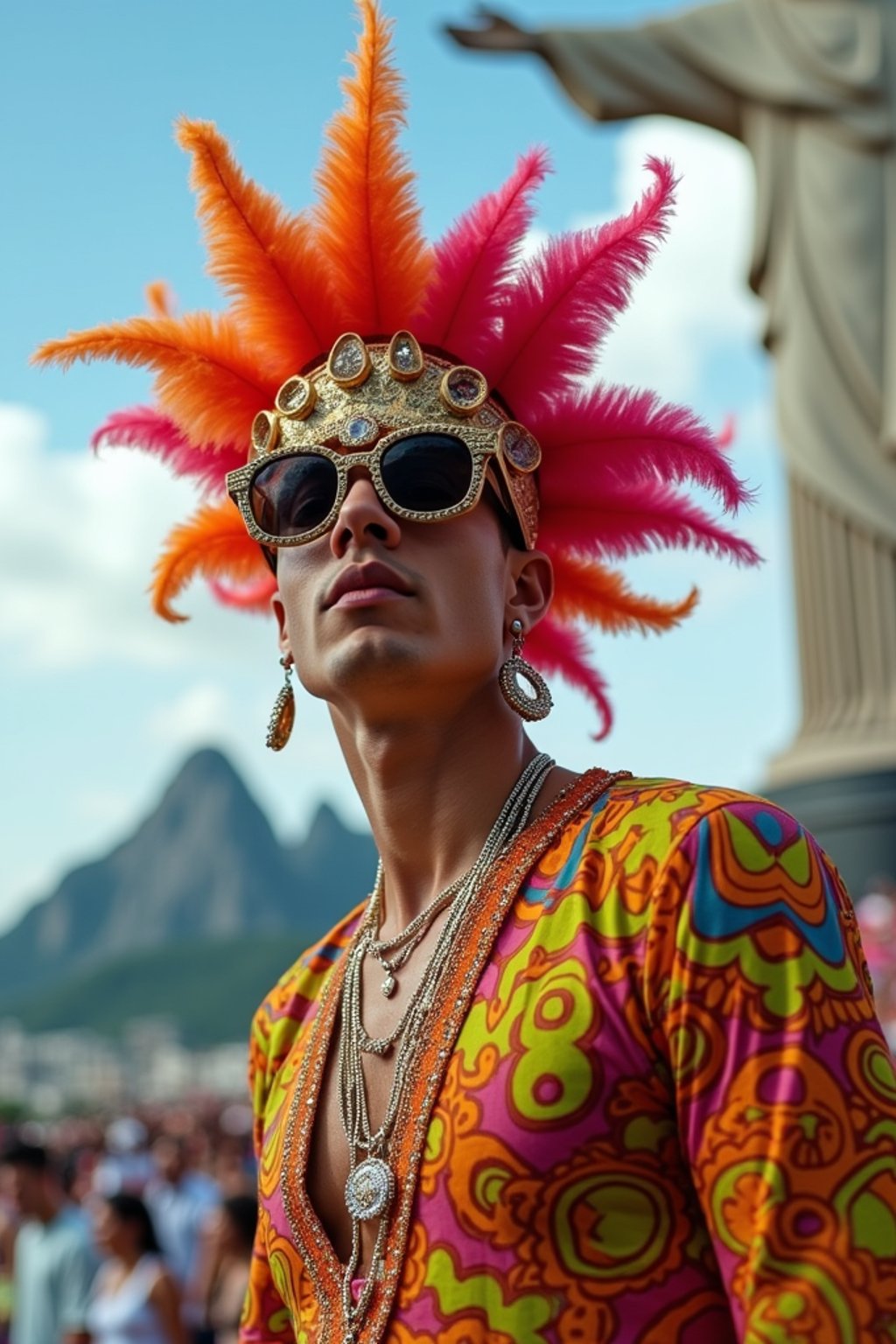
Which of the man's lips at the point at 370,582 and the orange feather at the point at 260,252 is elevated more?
the orange feather at the point at 260,252

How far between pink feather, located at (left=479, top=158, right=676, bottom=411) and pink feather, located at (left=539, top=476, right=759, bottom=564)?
14 centimetres

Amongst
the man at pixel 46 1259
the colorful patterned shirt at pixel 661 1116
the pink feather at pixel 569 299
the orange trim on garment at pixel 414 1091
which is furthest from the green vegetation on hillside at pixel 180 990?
the colorful patterned shirt at pixel 661 1116

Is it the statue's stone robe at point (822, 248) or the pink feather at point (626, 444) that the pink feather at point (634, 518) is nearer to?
the pink feather at point (626, 444)

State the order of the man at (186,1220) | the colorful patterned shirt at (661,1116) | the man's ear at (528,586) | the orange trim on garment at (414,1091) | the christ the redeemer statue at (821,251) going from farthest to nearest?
the christ the redeemer statue at (821,251), the man at (186,1220), the man's ear at (528,586), the orange trim on garment at (414,1091), the colorful patterned shirt at (661,1116)

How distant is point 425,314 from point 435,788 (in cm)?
62

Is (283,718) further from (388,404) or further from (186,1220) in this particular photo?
(186,1220)

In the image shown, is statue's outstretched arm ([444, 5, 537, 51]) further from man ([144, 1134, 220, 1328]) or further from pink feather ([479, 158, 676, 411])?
pink feather ([479, 158, 676, 411])

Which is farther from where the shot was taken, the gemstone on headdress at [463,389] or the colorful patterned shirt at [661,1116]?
the gemstone on headdress at [463,389]

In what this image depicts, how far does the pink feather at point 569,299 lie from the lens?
2.22 m

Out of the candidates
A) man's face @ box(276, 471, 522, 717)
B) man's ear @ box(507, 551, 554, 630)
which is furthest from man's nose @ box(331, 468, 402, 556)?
man's ear @ box(507, 551, 554, 630)

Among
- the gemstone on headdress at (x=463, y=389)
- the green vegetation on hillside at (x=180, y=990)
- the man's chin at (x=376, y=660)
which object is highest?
the gemstone on headdress at (x=463, y=389)

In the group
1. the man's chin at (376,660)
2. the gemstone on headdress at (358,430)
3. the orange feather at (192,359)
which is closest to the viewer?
the man's chin at (376,660)

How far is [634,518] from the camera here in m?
2.37

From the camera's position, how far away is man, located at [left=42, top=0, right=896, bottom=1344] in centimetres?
159
